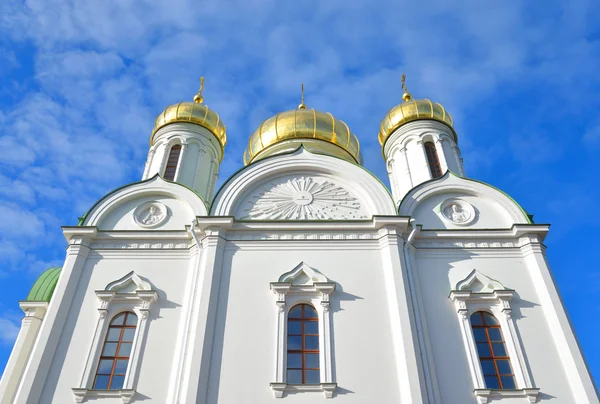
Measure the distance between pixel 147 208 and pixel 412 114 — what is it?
7967 mm

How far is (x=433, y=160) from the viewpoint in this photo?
15.1 m

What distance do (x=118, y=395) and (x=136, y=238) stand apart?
347cm

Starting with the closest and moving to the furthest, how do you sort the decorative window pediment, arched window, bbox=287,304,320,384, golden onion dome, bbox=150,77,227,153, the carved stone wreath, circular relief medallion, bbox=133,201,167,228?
arched window, bbox=287,304,320,384
the decorative window pediment
the carved stone wreath
circular relief medallion, bbox=133,201,167,228
golden onion dome, bbox=150,77,227,153

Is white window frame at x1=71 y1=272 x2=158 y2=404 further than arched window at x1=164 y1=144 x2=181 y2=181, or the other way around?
arched window at x1=164 y1=144 x2=181 y2=181

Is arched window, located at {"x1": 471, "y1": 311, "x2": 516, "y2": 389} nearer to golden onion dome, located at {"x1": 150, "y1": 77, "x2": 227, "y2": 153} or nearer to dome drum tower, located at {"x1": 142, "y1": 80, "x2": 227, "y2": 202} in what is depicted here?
dome drum tower, located at {"x1": 142, "y1": 80, "x2": 227, "y2": 202}

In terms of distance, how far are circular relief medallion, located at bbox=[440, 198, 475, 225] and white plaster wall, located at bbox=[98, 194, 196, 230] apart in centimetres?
562

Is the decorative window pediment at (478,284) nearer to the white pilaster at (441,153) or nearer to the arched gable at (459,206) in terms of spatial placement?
the arched gable at (459,206)

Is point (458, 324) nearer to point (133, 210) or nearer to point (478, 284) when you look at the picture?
point (478, 284)

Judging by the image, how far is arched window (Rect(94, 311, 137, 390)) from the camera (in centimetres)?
988

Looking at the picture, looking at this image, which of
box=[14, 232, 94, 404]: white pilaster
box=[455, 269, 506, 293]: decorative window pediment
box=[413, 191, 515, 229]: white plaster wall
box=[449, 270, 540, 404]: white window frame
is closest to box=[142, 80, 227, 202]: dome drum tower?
box=[14, 232, 94, 404]: white pilaster

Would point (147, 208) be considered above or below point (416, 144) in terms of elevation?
below

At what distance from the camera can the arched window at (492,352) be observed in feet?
32.0

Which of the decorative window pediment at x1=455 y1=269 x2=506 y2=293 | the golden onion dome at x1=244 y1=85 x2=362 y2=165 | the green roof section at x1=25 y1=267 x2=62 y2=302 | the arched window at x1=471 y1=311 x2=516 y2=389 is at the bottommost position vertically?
the arched window at x1=471 y1=311 x2=516 y2=389

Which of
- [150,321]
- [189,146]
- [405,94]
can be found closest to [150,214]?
[150,321]
